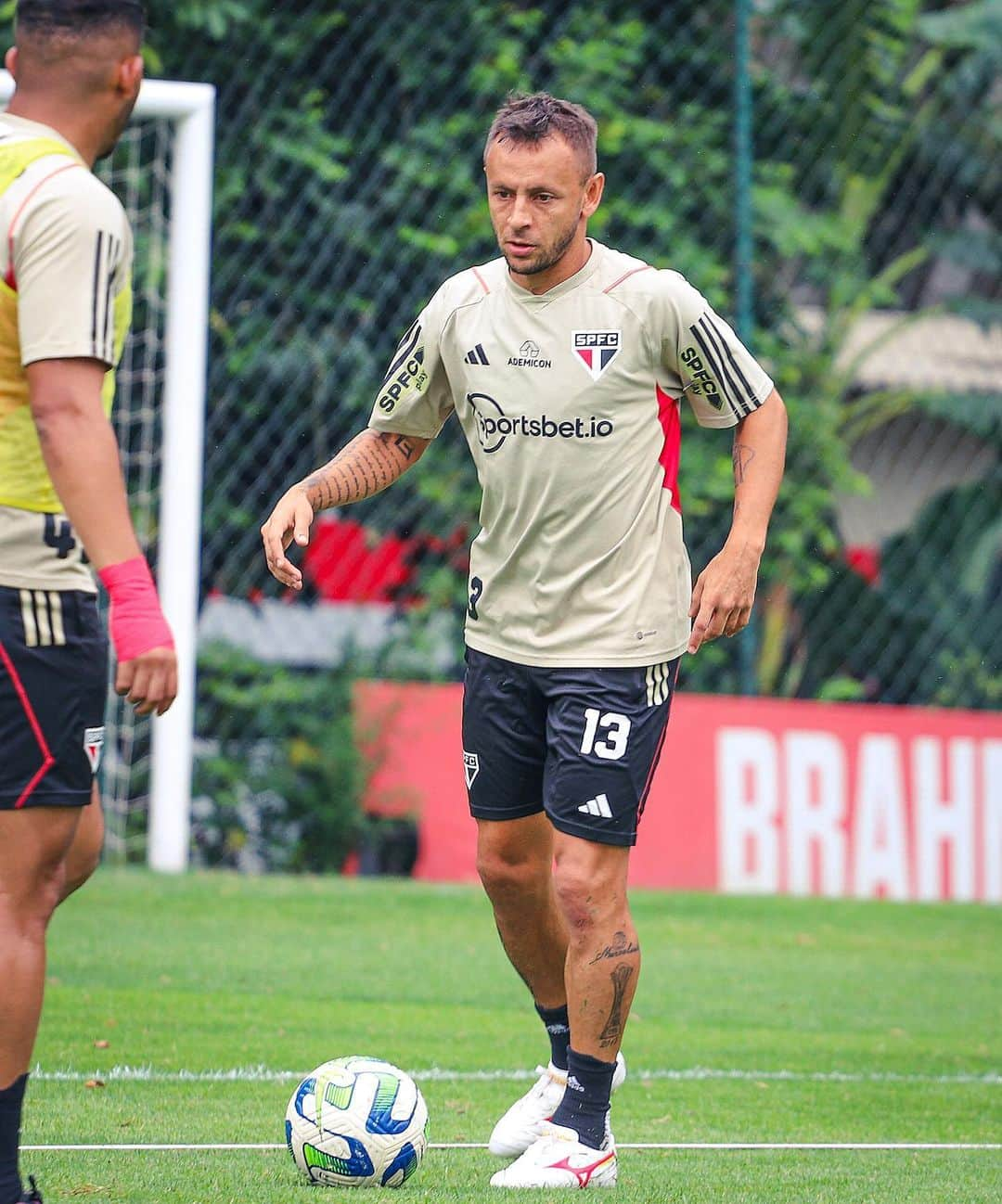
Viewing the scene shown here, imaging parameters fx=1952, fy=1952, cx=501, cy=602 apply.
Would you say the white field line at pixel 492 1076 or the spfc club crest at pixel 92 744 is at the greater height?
the spfc club crest at pixel 92 744

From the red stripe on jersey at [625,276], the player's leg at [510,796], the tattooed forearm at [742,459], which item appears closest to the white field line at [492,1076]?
the player's leg at [510,796]

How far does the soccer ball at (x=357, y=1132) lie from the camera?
4219 millimetres

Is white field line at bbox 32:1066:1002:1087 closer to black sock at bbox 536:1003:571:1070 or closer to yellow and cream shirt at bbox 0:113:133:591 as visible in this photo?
black sock at bbox 536:1003:571:1070

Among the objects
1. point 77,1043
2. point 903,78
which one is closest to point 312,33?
point 903,78

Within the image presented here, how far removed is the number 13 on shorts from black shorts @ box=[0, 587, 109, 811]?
1.36m

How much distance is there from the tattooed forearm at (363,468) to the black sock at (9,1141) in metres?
1.75

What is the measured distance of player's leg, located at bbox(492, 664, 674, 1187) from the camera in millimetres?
4406

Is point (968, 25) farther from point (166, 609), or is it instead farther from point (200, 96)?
point (166, 609)

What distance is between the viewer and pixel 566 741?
4.60 m

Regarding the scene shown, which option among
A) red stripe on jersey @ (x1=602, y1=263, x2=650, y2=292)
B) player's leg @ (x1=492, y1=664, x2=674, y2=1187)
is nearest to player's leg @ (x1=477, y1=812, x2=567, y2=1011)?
player's leg @ (x1=492, y1=664, x2=674, y2=1187)

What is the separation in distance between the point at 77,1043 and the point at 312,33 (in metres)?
6.91

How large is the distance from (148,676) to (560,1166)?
1607 mm

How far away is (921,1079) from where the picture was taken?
6066mm

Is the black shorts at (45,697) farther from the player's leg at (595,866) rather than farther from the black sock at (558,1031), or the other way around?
the black sock at (558,1031)
